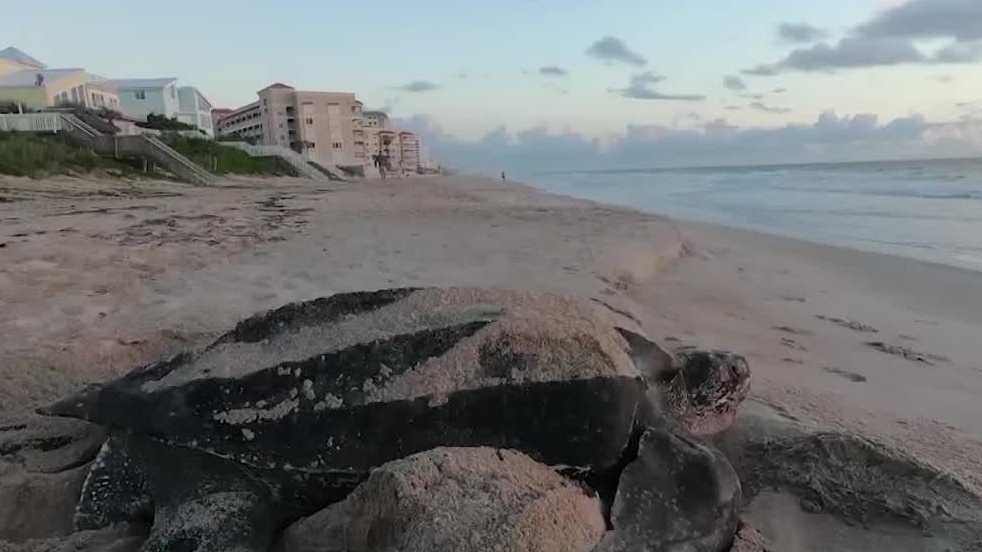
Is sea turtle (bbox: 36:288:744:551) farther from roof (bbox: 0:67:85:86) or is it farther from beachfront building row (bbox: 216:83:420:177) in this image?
beachfront building row (bbox: 216:83:420:177)

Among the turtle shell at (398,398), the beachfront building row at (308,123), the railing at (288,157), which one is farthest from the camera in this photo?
the beachfront building row at (308,123)

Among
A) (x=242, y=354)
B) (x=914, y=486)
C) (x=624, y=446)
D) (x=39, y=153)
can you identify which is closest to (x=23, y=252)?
(x=242, y=354)

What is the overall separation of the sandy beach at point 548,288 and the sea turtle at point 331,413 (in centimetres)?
111

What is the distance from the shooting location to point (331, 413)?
6.73ft

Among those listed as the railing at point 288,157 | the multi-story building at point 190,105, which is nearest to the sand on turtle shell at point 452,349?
the railing at point 288,157

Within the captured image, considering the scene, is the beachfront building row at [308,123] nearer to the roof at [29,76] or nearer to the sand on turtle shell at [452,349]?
the roof at [29,76]

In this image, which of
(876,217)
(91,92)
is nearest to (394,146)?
(91,92)

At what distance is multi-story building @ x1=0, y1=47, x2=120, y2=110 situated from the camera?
3472 cm

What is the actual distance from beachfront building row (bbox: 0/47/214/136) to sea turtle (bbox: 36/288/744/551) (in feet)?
111

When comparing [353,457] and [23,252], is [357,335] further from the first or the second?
[23,252]

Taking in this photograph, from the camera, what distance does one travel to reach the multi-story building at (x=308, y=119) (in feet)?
179

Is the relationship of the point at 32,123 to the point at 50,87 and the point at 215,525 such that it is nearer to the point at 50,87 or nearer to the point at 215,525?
the point at 50,87

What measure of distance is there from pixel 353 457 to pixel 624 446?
0.83 m

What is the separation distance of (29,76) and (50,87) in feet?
7.48
